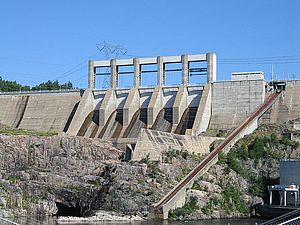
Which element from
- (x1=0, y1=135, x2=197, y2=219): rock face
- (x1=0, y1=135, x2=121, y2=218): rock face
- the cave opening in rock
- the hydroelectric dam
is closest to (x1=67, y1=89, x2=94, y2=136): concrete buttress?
the hydroelectric dam

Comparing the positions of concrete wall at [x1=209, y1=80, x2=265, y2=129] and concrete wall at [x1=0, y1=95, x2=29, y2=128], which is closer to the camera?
concrete wall at [x1=209, y1=80, x2=265, y2=129]

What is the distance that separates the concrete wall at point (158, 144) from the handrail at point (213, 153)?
419 cm

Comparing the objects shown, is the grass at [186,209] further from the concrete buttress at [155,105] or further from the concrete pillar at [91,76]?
the concrete pillar at [91,76]

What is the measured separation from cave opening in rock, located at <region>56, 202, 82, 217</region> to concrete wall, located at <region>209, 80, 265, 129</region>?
30955 mm

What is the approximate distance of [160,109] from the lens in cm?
10625

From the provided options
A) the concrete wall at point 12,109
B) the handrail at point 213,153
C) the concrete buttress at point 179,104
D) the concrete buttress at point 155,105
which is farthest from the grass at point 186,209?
the concrete wall at point 12,109

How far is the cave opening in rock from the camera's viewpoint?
77.6 m

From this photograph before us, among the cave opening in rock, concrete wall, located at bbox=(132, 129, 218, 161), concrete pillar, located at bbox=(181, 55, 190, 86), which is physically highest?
concrete pillar, located at bbox=(181, 55, 190, 86)

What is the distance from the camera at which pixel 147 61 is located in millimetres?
111312

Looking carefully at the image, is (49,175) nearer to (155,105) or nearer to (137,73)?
(155,105)

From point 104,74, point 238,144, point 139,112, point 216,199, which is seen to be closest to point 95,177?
point 216,199

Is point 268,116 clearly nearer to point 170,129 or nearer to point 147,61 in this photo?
point 170,129

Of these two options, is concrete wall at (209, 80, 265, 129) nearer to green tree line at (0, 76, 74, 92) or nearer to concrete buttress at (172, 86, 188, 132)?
concrete buttress at (172, 86, 188, 132)

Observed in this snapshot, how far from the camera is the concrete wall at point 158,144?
8350 cm
